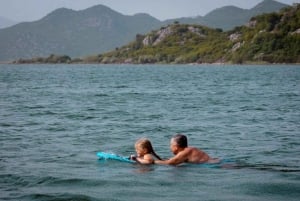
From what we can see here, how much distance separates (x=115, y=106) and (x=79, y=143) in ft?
55.2

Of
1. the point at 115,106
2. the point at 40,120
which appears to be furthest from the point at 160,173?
the point at 115,106

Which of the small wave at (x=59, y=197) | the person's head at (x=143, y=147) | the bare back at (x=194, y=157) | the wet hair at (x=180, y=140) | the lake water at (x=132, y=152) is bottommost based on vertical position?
the lake water at (x=132, y=152)

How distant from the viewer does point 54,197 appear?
11445mm

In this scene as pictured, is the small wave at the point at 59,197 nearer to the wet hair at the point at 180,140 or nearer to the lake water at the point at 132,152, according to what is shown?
the lake water at the point at 132,152

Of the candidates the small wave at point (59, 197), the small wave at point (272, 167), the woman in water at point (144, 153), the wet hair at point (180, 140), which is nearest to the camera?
the small wave at point (59, 197)

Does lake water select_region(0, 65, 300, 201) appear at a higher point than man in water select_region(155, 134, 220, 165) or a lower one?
lower

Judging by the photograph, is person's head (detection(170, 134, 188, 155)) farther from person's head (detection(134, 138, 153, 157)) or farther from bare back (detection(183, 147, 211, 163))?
person's head (detection(134, 138, 153, 157))

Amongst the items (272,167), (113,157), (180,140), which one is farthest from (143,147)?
(272,167)

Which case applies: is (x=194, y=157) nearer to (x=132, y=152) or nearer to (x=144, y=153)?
(x=144, y=153)

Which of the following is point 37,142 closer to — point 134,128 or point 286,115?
point 134,128

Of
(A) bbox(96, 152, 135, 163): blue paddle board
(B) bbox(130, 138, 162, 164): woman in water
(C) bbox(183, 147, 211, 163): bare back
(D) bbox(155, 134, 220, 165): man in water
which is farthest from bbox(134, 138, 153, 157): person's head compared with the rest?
(C) bbox(183, 147, 211, 163): bare back

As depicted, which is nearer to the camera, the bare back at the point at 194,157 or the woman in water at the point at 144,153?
the bare back at the point at 194,157

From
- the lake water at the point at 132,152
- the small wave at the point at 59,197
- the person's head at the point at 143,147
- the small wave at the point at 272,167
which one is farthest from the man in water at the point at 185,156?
the small wave at the point at 59,197

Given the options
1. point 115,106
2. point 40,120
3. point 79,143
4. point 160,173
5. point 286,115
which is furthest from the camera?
point 115,106
